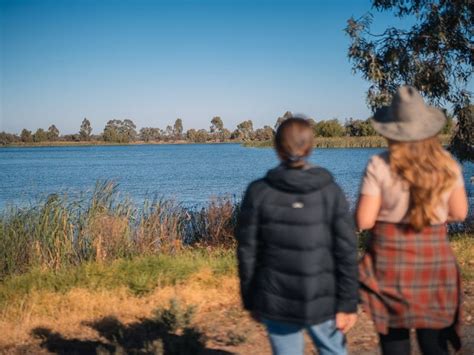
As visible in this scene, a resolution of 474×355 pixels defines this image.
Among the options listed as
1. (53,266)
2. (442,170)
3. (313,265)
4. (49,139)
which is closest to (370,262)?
(313,265)

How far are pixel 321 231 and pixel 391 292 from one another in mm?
524

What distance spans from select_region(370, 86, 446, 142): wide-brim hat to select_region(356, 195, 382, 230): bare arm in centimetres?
31

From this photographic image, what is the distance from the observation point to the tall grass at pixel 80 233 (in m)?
8.15

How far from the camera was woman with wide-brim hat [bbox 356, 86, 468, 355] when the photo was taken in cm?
258

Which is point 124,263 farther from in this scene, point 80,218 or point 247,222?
point 247,222

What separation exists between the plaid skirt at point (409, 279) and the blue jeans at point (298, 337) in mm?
246

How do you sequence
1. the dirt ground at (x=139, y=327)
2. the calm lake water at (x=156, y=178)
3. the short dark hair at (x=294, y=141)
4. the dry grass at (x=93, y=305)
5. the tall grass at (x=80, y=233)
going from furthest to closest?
the calm lake water at (x=156, y=178)
the tall grass at (x=80, y=233)
the dry grass at (x=93, y=305)
the dirt ground at (x=139, y=327)
the short dark hair at (x=294, y=141)

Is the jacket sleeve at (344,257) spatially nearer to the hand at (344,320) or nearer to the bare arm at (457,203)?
the hand at (344,320)

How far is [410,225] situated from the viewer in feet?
8.60

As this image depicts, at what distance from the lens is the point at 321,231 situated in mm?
2494

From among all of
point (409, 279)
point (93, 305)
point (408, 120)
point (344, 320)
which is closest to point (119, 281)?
point (93, 305)

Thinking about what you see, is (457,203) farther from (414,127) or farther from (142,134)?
(142,134)

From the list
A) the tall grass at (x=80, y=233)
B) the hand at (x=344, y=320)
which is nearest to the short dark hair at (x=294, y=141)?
the hand at (x=344, y=320)

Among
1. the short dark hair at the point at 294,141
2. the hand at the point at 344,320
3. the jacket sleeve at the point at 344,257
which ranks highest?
the short dark hair at the point at 294,141
